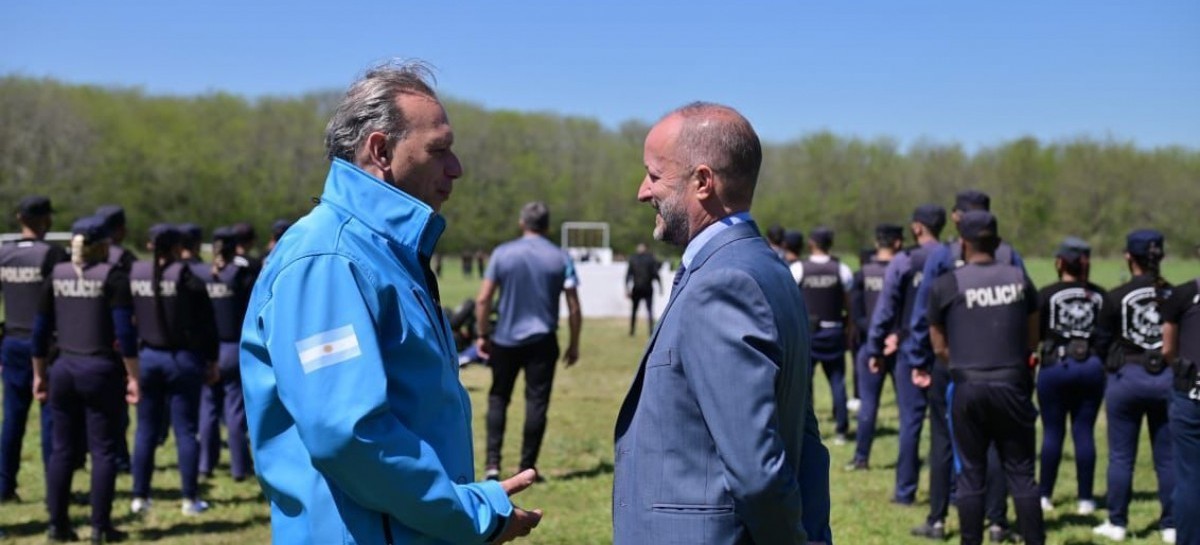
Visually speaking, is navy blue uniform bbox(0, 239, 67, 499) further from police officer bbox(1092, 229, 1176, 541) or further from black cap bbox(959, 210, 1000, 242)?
police officer bbox(1092, 229, 1176, 541)

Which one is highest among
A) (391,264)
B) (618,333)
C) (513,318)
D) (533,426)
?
(391,264)

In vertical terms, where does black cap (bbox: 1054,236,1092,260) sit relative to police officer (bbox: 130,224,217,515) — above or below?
above

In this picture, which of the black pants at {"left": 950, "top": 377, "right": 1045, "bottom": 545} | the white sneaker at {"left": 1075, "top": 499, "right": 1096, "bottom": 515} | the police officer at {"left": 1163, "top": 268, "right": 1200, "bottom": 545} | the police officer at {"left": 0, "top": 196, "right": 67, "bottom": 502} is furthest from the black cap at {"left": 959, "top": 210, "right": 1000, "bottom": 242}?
the police officer at {"left": 0, "top": 196, "right": 67, "bottom": 502}

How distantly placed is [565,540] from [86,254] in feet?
12.1

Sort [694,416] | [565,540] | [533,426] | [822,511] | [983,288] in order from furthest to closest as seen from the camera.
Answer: [533,426]
[565,540]
[983,288]
[822,511]
[694,416]

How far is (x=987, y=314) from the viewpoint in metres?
6.20

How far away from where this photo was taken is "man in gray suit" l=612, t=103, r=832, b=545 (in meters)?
2.52

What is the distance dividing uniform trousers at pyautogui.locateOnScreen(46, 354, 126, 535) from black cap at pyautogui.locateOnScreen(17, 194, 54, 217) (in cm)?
160

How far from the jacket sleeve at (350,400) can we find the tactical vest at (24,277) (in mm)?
6667

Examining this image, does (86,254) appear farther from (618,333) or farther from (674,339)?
(618,333)

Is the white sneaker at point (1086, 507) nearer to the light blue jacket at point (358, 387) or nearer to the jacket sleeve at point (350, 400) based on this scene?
the light blue jacket at point (358, 387)

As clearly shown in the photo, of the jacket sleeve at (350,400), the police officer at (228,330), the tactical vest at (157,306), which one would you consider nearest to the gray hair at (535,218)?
the police officer at (228,330)

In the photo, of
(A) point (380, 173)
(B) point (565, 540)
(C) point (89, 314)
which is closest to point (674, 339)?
(A) point (380, 173)

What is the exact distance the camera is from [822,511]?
292 centimetres
